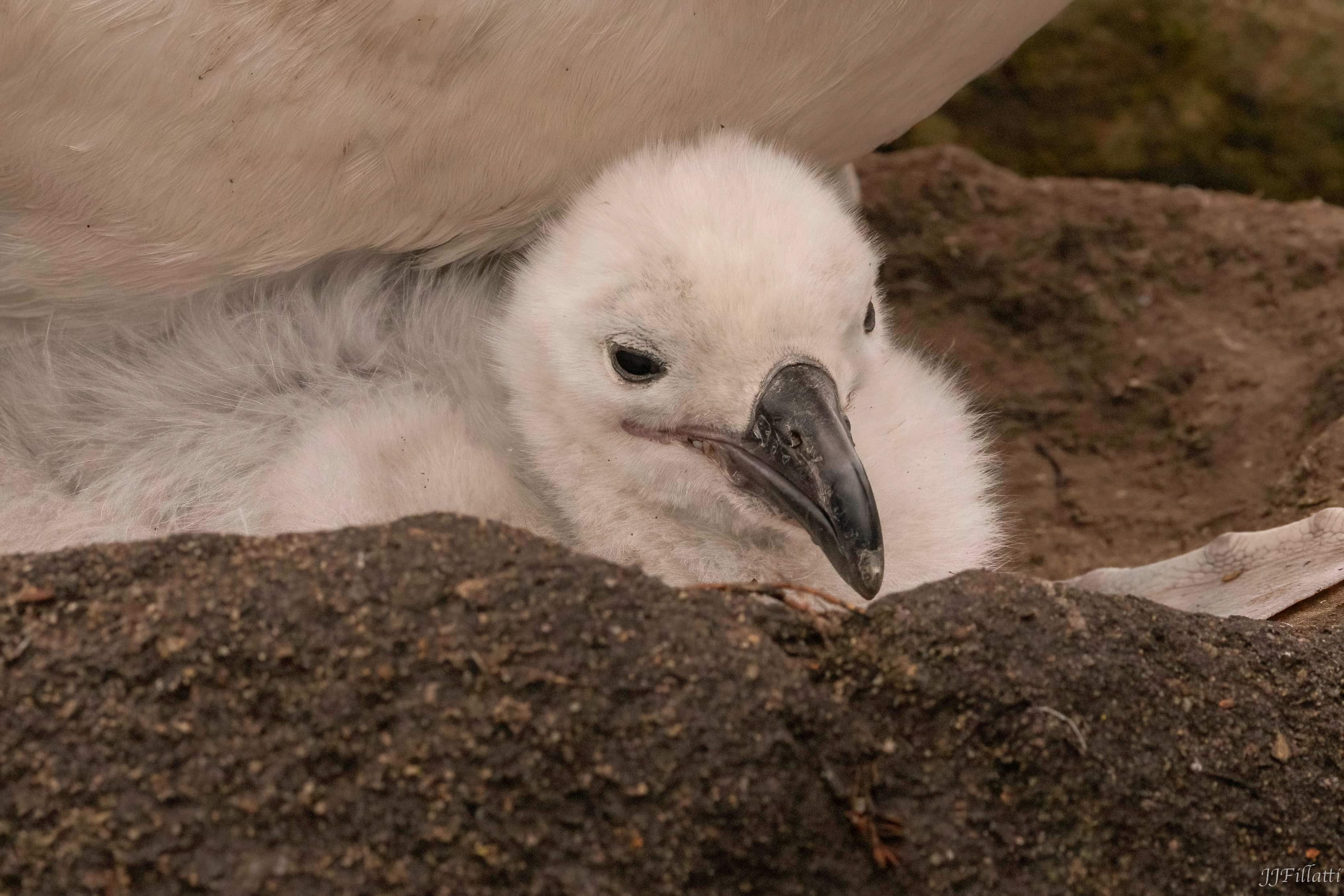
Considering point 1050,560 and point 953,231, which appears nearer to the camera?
point 1050,560

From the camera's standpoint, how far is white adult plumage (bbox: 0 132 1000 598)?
7.27 ft

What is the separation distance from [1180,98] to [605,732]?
10.5 feet

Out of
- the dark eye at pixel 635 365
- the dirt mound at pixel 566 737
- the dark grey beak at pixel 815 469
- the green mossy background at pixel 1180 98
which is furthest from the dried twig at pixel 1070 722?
the green mossy background at pixel 1180 98

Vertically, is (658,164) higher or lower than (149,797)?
higher

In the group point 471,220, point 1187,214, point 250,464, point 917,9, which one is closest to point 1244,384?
point 1187,214

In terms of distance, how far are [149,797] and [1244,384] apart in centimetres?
277

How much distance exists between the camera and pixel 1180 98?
4164 mm

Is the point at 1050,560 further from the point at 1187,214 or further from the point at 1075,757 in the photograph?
the point at 1075,757

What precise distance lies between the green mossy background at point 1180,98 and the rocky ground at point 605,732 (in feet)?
8.21

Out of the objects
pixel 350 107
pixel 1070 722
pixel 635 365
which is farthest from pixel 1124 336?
pixel 350 107

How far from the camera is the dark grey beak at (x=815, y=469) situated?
206 centimetres

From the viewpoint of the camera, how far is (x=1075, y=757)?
1.78 m

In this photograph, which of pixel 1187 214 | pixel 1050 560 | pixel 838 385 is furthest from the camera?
pixel 1187 214

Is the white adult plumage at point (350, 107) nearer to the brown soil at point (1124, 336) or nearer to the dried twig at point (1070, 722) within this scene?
the brown soil at point (1124, 336)
